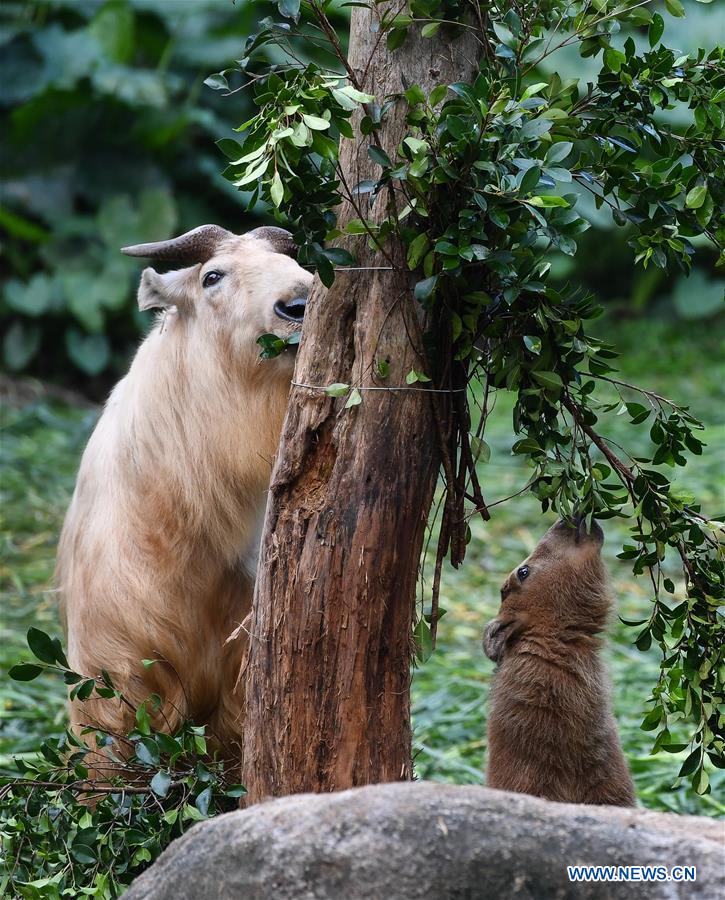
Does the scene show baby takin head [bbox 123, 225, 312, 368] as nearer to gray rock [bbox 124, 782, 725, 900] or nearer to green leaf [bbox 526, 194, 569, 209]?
green leaf [bbox 526, 194, 569, 209]

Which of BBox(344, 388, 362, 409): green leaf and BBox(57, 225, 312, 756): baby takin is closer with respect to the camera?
BBox(344, 388, 362, 409): green leaf

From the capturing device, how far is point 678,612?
9.62ft

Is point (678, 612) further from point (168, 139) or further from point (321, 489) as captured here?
point (168, 139)

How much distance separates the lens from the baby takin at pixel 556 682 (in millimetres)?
3070

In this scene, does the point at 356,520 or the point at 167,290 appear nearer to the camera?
the point at 356,520

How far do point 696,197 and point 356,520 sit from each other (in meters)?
1.12

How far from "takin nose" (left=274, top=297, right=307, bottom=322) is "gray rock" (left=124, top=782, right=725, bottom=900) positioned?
1.66m

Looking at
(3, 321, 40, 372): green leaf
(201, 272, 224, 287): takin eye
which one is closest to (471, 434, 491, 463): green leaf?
(201, 272, 224, 287): takin eye

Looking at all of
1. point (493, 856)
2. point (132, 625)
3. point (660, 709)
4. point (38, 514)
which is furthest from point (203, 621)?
point (38, 514)

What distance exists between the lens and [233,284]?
3.66 meters

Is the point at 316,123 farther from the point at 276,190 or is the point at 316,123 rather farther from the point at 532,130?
the point at 532,130

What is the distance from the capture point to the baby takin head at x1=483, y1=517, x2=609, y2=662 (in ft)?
10.6

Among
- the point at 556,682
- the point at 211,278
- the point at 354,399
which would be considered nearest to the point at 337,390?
the point at 354,399

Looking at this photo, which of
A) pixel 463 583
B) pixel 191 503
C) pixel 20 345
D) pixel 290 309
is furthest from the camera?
pixel 20 345
